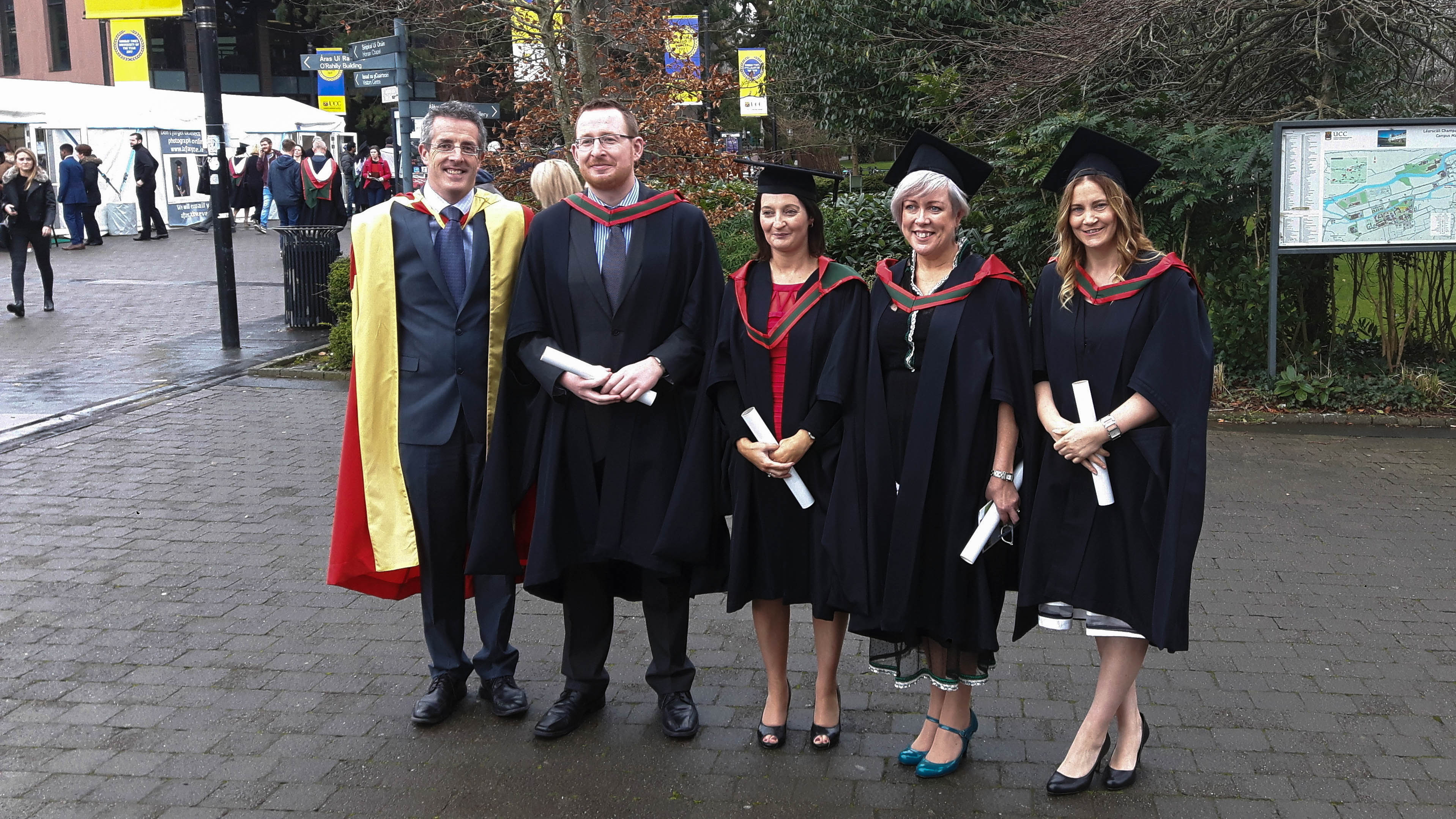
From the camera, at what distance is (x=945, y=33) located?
1608 cm

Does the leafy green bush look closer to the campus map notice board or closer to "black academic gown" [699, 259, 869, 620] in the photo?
"black academic gown" [699, 259, 869, 620]

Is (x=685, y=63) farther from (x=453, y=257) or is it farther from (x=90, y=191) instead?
(x=90, y=191)

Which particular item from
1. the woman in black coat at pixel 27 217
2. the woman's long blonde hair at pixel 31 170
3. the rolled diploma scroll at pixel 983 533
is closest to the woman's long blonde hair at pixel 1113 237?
the rolled diploma scroll at pixel 983 533

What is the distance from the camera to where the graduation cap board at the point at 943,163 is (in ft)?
12.3

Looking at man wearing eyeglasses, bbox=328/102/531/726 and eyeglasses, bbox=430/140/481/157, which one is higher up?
eyeglasses, bbox=430/140/481/157

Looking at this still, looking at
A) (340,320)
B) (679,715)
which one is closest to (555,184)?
(679,715)

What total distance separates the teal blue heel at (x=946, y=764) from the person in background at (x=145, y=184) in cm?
2388

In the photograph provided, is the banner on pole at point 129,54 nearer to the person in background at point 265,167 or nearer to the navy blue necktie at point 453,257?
the person in background at point 265,167

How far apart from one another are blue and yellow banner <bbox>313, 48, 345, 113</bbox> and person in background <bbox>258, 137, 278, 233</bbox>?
137cm

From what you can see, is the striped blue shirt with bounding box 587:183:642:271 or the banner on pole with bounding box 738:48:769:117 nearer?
the striped blue shirt with bounding box 587:183:642:271

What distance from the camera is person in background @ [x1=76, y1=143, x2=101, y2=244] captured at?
22.4 meters

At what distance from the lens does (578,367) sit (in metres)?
3.95

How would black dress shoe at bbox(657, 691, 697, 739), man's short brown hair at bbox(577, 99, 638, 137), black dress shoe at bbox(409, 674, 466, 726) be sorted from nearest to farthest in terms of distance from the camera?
1. man's short brown hair at bbox(577, 99, 638, 137)
2. black dress shoe at bbox(657, 691, 697, 739)
3. black dress shoe at bbox(409, 674, 466, 726)

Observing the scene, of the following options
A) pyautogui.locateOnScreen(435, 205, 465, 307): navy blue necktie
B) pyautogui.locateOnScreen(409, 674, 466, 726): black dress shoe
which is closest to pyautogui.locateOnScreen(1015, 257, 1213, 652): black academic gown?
pyautogui.locateOnScreen(435, 205, 465, 307): navy blue necktie
